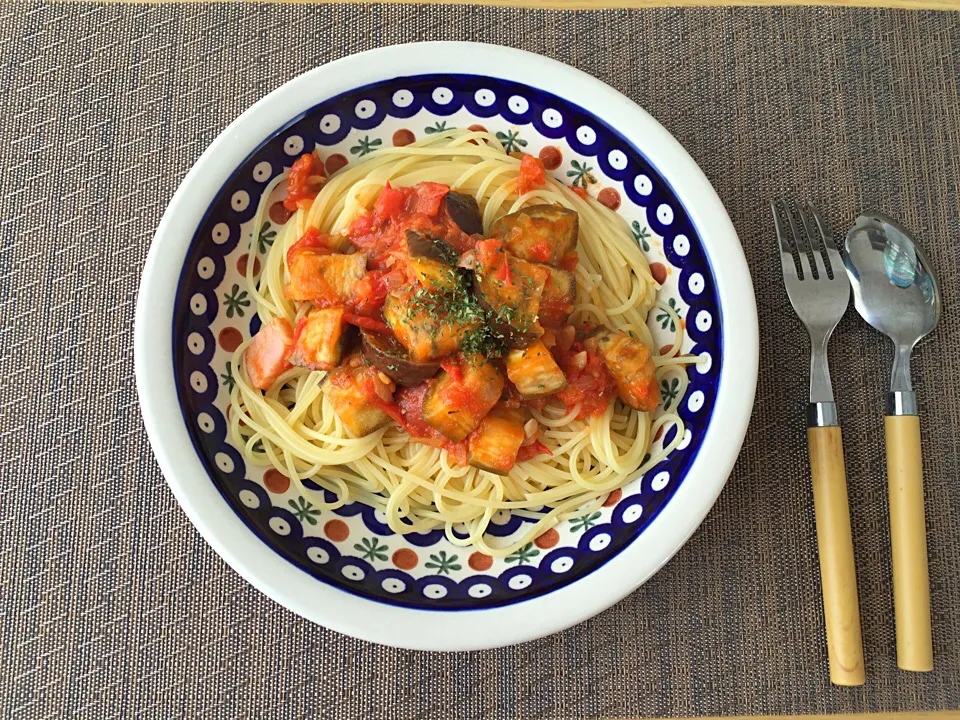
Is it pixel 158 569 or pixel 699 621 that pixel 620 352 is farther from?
pixel 158 569

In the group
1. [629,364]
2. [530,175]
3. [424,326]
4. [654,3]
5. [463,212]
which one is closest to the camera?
[424,326]

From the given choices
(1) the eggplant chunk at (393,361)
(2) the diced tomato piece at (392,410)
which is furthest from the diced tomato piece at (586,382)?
(2) the diced tomato piece at (392,410)

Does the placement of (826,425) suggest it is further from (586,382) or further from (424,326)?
(424,326)

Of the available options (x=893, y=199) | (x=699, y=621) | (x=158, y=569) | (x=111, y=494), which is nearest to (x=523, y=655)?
(x=699, y=621)

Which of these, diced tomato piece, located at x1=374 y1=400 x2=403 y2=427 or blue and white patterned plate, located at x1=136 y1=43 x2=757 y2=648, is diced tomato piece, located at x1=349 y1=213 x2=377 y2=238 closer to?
blue and white patterned plate, located at x1=136 y1=43 x2=757 y2=648

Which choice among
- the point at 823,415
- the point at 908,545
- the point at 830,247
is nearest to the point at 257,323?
the point at 823,415
